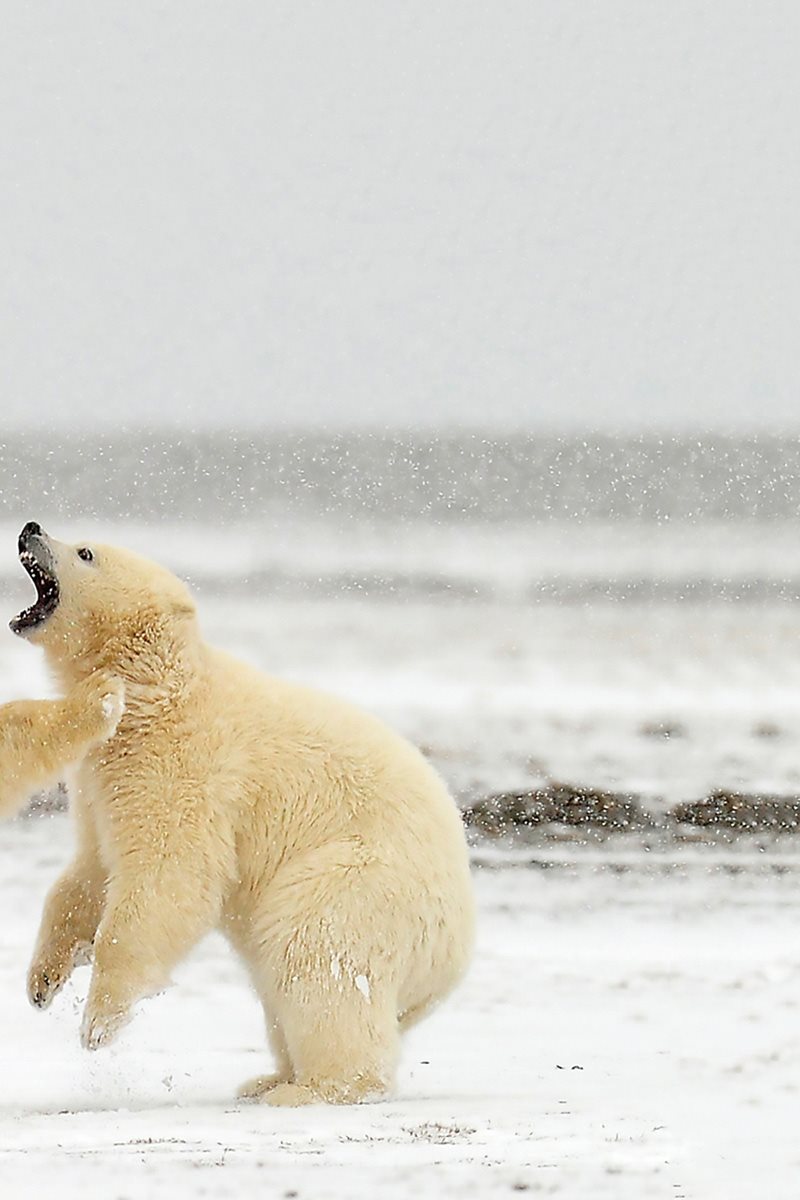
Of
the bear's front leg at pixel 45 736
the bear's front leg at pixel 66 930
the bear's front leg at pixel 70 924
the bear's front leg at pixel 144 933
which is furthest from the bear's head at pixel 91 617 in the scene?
the bear's front leg at pixel 144 933

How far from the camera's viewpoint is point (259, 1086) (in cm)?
505

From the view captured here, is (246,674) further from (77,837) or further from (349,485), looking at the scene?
(349,485)

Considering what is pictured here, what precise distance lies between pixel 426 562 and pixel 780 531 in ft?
33.2

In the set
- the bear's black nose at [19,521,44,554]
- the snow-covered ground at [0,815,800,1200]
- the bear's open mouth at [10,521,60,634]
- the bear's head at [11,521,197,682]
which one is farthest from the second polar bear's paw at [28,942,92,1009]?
the bear's black nose at [19,521,44,554]

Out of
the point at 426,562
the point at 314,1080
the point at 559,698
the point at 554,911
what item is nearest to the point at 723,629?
the point at 559,698

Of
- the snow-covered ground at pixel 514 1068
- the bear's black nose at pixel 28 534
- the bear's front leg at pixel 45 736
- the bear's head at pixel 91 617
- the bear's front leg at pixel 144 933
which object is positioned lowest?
the snow-covered ground at pixel 514 1068

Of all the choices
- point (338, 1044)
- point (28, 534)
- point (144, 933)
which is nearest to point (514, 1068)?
point (338, 1044)

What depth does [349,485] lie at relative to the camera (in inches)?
1826

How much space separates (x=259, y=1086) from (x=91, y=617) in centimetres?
155

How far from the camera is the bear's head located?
539 centimetres

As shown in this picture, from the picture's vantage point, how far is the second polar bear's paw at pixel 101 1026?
4.85 meters

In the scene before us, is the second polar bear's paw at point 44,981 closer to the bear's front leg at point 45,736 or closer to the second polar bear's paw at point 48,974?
the second polar bear's paw at point 48,974

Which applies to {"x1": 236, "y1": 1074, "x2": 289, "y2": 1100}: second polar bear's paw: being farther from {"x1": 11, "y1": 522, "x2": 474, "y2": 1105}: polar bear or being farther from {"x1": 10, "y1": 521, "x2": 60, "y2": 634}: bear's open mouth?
{"x1": 10, "y1": 521, "x2": 60, "y2": 634}: bear's open mouth

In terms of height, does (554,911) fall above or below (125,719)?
below
